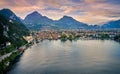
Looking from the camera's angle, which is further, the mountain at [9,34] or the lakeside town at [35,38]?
the mountain at [9,34]

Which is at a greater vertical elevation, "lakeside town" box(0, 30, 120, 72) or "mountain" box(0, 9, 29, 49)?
"mountain" box(0, 9, 29, 49)

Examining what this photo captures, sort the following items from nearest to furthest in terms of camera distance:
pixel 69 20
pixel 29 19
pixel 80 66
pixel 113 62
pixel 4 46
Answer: pixel 80 66, pixel 113 62, pixel 4 46, pixel 29 19, pixel 69 20

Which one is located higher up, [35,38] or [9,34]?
[9,34]

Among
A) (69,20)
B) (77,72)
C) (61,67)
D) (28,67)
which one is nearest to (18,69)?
(28,67)

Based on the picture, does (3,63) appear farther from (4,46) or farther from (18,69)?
(4,46)

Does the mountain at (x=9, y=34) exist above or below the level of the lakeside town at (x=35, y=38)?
above

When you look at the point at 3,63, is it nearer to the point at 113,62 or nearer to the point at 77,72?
the point at 77,72

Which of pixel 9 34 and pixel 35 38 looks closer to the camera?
pixel 9 34

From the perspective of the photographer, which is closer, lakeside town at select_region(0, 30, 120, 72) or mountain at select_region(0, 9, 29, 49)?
lakeside town at select_region(0, 30, 120, 72)

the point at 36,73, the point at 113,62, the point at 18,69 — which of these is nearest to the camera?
the point at 36,73

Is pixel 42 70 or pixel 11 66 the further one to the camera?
pixel 11 66
